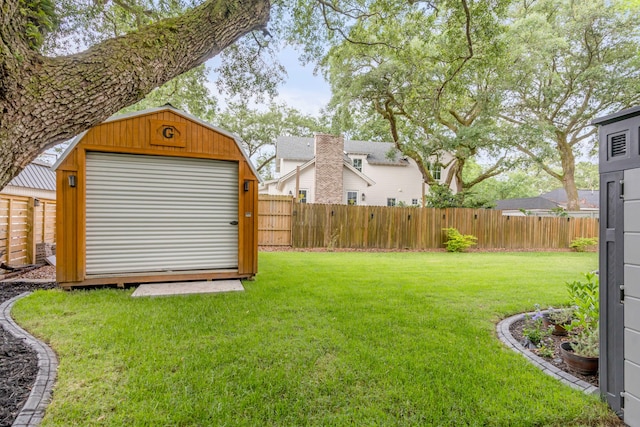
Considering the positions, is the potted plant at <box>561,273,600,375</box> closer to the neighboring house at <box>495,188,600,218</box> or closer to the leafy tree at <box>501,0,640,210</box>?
the leafy tree at <box>501,0,640,210</box>

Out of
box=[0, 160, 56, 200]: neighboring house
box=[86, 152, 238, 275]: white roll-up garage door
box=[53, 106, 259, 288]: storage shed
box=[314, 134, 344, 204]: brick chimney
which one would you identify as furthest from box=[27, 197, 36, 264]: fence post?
box=[314, 134, 344, 204]: brick chimney

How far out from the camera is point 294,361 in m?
2.56

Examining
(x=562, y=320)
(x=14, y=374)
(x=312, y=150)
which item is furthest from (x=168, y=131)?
(x=312, y=150)

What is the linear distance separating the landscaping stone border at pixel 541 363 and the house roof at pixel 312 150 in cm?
1513

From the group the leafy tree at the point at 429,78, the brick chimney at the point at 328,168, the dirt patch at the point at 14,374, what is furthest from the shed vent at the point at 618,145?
the brick chimney at the point at 328,168

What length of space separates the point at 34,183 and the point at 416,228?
14.3 meters

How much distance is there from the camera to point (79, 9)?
5027mm

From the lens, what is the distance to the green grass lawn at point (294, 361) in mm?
1909

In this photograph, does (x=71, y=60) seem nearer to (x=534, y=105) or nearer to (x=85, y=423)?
(x=85, y=423)

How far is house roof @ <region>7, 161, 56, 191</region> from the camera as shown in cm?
1032

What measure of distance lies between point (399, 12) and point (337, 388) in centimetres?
684

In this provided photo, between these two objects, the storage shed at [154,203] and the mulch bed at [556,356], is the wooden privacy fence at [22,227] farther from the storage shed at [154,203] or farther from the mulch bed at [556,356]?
the mulch bed at [556,356]

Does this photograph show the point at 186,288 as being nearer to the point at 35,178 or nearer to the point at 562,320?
the point at 562,320

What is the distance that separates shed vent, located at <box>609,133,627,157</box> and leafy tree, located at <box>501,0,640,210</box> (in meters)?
13.6
